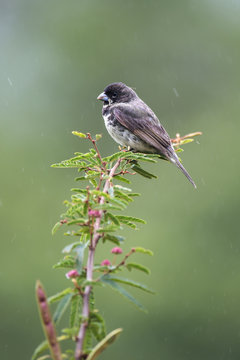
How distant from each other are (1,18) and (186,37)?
16.9ft

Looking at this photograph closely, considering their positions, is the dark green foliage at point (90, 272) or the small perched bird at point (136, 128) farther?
the small perched bird at point (136, 128)

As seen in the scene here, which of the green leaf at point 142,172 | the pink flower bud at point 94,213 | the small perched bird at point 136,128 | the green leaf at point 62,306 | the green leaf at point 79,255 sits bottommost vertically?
the green leaf at point 62,306

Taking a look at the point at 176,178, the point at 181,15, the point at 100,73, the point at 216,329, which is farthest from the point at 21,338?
the point at 181,15

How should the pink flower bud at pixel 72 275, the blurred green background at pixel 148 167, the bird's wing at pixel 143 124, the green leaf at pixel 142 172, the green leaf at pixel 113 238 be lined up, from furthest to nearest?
1. the blurred green background at pixel 148 167
2. the bird's wing at pixel 143 124
3. the green leaf at pixel 142 172
4. the green leaf at pixel 113 238
5. the pink flower bud at pixel 72 275

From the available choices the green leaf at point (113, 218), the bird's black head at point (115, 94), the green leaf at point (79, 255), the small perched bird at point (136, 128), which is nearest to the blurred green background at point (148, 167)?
the bird's black head at point (115, 94)

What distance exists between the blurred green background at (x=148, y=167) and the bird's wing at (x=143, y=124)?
12.7 ft

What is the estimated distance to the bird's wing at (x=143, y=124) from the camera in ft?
13.3

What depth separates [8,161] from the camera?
33.9 ft

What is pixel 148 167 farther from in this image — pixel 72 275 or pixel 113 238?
pixel 72 275

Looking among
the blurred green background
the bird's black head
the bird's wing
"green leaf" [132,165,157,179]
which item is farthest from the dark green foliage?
the blurred green background

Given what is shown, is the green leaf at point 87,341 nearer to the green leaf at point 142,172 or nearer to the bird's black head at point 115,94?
the green leaf at point 142,172

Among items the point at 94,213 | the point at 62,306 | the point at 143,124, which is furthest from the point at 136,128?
the point at 62,306

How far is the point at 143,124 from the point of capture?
427 centimetres

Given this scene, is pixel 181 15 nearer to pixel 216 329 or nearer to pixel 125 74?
pixel 125 74
